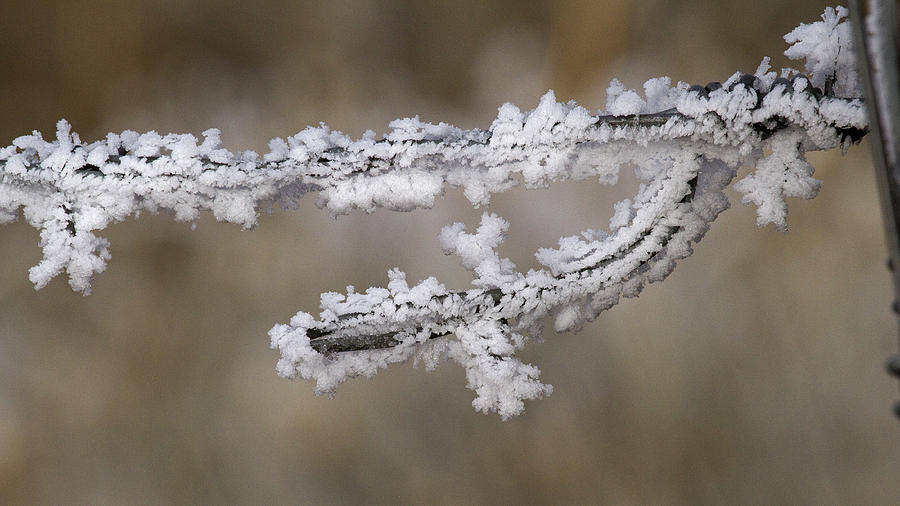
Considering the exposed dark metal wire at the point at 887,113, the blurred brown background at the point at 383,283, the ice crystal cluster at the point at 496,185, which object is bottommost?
the exposed dark metal wire at the point at 887,113

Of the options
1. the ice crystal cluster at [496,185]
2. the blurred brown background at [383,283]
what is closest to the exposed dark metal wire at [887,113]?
the ice crystal cluster at [496,185]

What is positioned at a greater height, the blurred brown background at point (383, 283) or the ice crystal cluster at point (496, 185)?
the blurred brown background at point (383, 283)

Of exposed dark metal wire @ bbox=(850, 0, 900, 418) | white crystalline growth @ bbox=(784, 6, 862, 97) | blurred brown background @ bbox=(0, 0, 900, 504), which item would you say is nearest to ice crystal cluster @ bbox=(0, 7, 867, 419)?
white crystalline growth @ bbox=(784, 6, 862, 97)

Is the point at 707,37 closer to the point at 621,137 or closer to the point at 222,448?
the point at 621,137

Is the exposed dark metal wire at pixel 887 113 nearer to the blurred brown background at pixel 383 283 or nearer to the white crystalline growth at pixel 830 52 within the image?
the white crystalline growth at pixel 830 52

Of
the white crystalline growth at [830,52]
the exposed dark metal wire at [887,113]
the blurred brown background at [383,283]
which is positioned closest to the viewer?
the exposed dark metal wire at [887,113]

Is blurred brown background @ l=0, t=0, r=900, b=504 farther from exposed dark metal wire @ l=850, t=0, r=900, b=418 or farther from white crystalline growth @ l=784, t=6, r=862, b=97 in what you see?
exposed dark metal wire @ l=850, t=0, r=900, b=418

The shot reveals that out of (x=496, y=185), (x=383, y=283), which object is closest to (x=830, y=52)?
(x=496, y=185)
